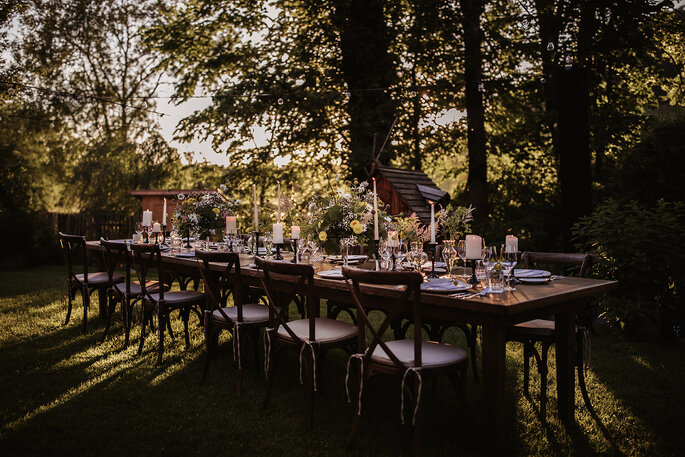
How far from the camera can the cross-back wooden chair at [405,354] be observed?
9.16 feet

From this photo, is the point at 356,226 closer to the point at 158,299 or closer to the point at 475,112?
the point at 158,299

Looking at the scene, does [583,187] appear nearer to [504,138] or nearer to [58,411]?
[504,138]

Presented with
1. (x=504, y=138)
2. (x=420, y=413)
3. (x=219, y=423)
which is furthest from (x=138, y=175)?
(x=420, y=413)

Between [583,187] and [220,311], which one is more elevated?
[583,187]

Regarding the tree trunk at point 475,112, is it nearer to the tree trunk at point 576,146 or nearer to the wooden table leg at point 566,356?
the tree trunk at point 576,146

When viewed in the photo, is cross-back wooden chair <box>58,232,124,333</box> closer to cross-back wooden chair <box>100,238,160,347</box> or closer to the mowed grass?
cross-back wooden chair <box>100,238,160,347</box>

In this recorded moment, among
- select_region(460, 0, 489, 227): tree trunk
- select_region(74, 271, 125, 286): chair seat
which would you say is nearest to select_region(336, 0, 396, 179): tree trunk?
select_region(460, 0, 489, 227): tree trunk

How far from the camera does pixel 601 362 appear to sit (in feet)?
15.8

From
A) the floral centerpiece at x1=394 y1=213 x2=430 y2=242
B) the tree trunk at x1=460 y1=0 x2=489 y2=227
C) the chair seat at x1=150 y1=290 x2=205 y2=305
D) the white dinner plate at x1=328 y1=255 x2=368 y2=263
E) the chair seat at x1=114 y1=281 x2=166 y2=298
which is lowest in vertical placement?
the chair seat at x1=150 y1=290 x2=205 y2=305

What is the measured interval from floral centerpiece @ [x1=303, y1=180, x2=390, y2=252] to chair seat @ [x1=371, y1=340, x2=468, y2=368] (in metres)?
1.35

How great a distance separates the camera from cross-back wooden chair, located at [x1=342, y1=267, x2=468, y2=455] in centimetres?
279

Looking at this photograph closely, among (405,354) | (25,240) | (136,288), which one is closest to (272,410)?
(405,354)

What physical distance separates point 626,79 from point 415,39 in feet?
15.3

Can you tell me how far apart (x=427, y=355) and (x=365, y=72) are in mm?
9982
